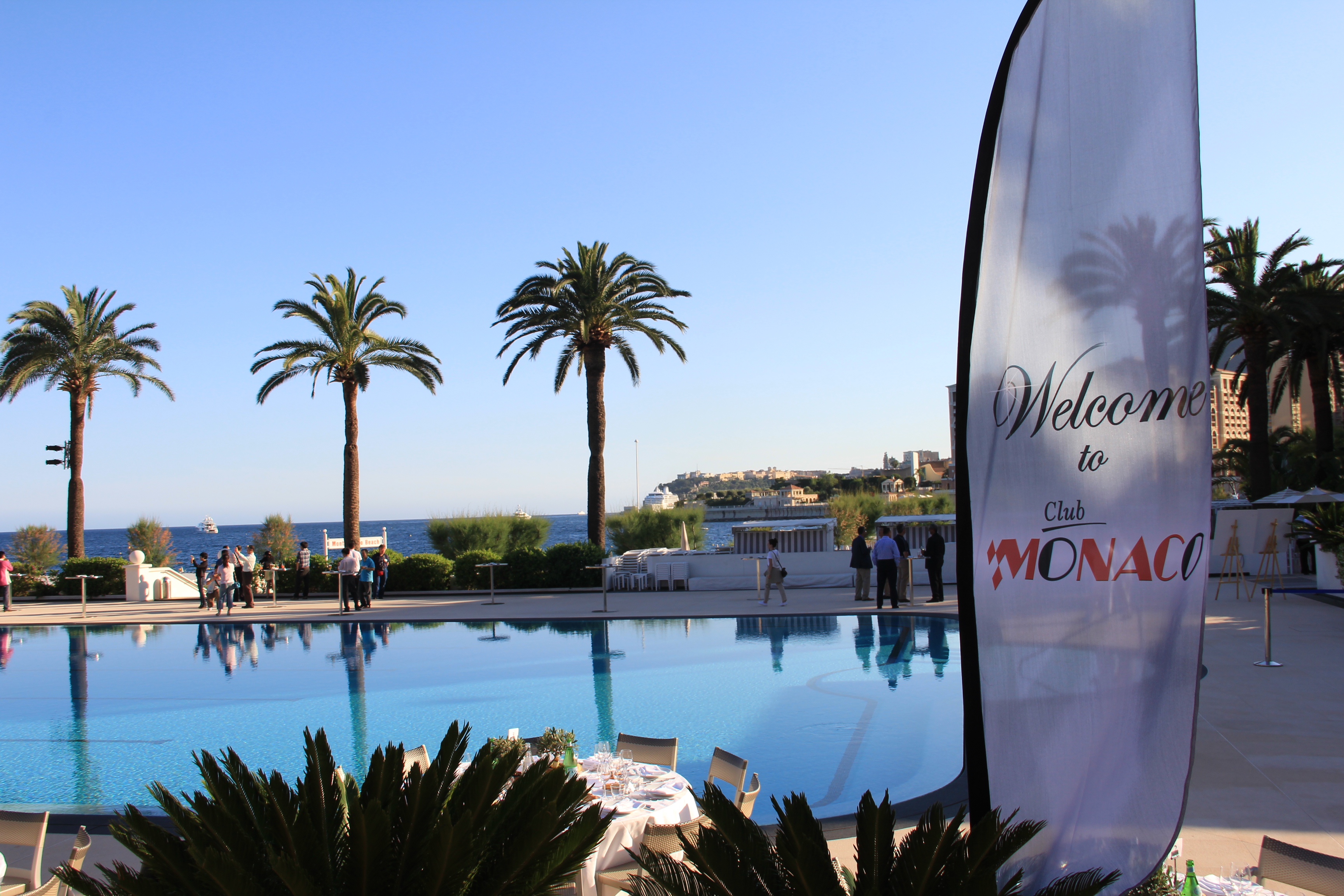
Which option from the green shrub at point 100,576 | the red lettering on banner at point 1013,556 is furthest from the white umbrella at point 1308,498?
the green shrub at point 100,576

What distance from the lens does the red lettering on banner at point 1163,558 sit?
3.87 m

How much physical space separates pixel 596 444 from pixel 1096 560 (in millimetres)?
25466

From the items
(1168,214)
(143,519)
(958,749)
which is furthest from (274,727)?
(143,519)

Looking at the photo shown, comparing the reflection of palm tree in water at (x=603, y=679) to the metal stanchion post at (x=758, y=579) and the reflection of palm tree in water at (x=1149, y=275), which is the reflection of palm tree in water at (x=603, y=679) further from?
the reflection of palm tree in water at (x=1149, y=275)

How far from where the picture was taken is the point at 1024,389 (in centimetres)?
417

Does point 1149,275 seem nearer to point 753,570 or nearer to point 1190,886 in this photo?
point 1190,886

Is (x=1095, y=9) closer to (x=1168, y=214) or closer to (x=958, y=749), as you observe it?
(x=1168, y=214)

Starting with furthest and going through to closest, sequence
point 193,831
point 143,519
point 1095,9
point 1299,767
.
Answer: point 143,519, point 1299,767, point 1095,9, point 193,831

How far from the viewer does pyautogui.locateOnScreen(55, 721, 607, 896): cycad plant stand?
2.90m

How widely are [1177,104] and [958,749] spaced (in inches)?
320

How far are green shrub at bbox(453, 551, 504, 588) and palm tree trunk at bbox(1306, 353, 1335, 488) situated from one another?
24.5 m

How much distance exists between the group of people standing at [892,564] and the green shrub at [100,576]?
22701mm

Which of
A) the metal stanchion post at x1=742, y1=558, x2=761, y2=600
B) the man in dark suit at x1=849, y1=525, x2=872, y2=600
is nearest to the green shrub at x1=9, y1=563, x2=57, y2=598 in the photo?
the metal stanchion post at x1=742, y1=558, x2=761, y2=600

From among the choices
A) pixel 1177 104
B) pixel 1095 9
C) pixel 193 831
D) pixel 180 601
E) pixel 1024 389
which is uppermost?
pixel 1095 9
